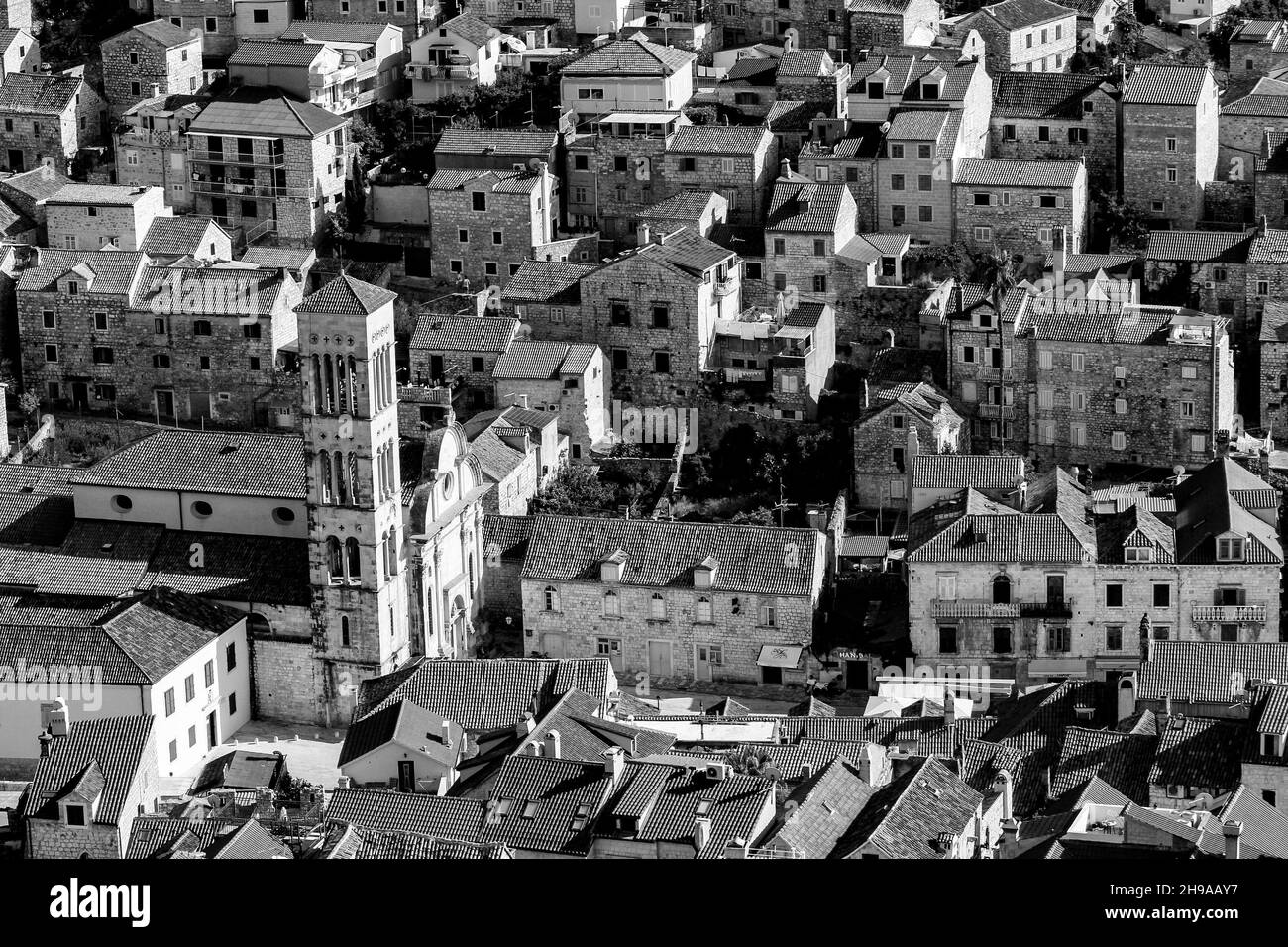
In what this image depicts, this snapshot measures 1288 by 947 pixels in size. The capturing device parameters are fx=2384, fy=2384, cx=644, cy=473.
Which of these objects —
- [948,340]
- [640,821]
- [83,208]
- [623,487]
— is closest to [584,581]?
[623,487]

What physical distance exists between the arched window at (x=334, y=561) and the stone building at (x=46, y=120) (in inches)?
1403

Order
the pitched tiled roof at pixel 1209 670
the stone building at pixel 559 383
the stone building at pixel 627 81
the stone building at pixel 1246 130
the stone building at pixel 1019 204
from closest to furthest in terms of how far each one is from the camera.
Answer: the pitched tiled roof at pixel 1209 670
the stone building at pixel 559 383
the stone building at pixel 1019 204
the stone building at pixel 1246 130
the stone building at pixel 627 81

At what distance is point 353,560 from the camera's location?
69.8 meters

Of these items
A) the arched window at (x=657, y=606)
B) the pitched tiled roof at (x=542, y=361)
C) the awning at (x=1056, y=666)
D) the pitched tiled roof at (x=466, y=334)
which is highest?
the pitched tiled roof at (x=466, y=334)

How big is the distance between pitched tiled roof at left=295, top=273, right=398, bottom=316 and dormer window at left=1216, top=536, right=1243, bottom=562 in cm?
2487

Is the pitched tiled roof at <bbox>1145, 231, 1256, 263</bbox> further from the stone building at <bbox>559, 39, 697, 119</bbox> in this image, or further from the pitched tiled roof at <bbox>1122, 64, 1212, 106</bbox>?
the stone building at <bbox>559, 39, 697, 119</bbox>

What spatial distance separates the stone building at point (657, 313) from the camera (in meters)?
83.2

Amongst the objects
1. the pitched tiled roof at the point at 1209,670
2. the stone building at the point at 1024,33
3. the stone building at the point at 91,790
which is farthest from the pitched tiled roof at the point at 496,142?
the stone building at the point at 91,790

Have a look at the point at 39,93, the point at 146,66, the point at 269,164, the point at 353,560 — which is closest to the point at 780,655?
the point at 353,560

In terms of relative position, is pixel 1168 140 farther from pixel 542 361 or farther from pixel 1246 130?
pixel 542 361

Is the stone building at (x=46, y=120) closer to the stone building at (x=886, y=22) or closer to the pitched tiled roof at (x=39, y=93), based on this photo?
the pitched tiled roof at (x=39, y=93)

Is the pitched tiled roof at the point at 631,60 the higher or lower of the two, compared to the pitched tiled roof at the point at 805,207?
higher

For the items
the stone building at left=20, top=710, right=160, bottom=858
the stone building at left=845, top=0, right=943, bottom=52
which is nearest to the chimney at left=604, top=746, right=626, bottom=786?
the stone building at left=20, top=710, right=160, bottom=858

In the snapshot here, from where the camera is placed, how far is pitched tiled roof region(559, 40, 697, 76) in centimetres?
9456
